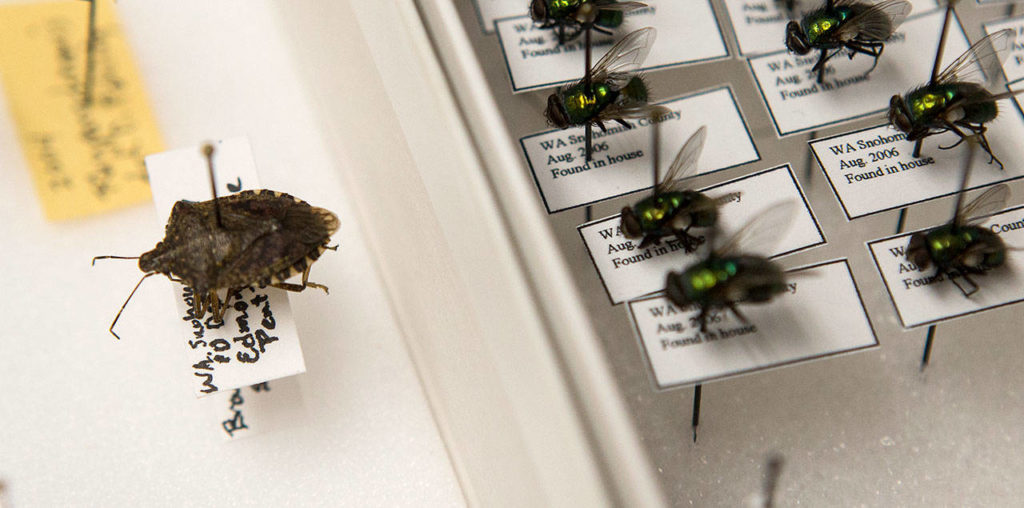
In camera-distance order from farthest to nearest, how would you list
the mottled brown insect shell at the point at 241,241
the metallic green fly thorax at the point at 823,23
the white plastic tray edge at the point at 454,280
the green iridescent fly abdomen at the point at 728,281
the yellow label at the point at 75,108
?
the yellow label at the point at 75,108, the metallic green fly thorax at the point at 823,23, the mottled brown insect shell at the point at 241,241, the green iridescent fly abdomen at the point at 728,281, the white plastic tray edge at the point at 454,280

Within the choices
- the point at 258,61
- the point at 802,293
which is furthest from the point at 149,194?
the point at 802,293

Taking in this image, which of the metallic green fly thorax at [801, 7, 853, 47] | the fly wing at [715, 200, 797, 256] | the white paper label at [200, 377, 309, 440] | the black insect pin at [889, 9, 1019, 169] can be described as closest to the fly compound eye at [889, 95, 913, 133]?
the black insect pin at [889, 9, 1019, 169]

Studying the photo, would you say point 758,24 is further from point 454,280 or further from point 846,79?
point 454,280

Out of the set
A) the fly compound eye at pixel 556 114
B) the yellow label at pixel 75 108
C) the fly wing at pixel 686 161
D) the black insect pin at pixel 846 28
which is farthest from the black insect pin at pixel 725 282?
the yellow label at pixel 75 108

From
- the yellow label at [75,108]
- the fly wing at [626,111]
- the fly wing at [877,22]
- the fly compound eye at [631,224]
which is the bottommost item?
the fly compound eye at [631,224]

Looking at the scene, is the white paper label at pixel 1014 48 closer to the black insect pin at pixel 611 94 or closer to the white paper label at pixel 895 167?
the white paper label at pixel 895 167

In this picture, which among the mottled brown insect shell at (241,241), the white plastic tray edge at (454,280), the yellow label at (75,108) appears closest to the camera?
the white plastic tray edge at (454,280)
